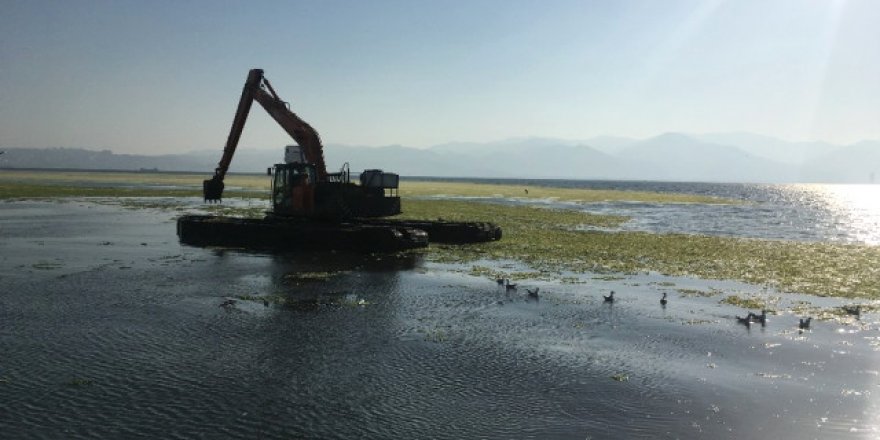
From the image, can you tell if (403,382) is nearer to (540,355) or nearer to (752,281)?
(540,355)

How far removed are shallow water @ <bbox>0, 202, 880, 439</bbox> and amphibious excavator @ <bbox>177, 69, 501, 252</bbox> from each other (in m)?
7.94

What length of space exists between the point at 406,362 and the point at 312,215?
66.9 feet

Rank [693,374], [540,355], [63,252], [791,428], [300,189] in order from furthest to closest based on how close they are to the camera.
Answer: [300,189] → [63,252] → [540,355] → [693,374] → [791,428]

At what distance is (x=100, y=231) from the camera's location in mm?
34094

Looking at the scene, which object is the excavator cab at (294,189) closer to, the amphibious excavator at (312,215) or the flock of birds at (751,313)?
the amphibious excavator at (312,215)

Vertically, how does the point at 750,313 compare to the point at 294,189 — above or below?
below

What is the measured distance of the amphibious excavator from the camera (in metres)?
28.4

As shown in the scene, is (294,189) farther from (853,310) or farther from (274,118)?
(853,310)

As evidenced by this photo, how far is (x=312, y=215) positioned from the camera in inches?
1215

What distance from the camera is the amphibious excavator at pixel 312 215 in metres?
28.4

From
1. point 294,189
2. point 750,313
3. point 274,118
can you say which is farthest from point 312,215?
point 750,313

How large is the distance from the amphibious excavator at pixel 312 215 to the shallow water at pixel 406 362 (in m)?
7.94

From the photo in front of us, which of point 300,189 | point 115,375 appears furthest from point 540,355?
point 300,189

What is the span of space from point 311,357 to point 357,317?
11.6 feet
